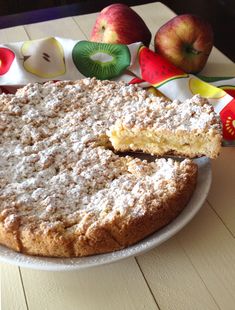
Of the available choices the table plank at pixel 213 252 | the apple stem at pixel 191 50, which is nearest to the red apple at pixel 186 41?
the apple stem at pixel 191 50

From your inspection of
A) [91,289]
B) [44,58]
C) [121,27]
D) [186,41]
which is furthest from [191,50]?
[91,289]

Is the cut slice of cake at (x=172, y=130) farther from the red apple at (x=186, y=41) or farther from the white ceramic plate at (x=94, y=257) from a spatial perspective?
the red apple at (x=186, y=41)

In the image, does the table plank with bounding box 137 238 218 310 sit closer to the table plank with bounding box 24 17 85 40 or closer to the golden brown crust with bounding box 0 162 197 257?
the golden brown crust with bounding box 0 162 197 257

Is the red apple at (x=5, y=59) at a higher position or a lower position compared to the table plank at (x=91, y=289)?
A: higher

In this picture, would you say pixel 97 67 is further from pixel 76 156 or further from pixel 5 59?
pixel 76 156

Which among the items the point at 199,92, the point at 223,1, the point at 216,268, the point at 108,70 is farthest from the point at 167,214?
the point at 223,1
